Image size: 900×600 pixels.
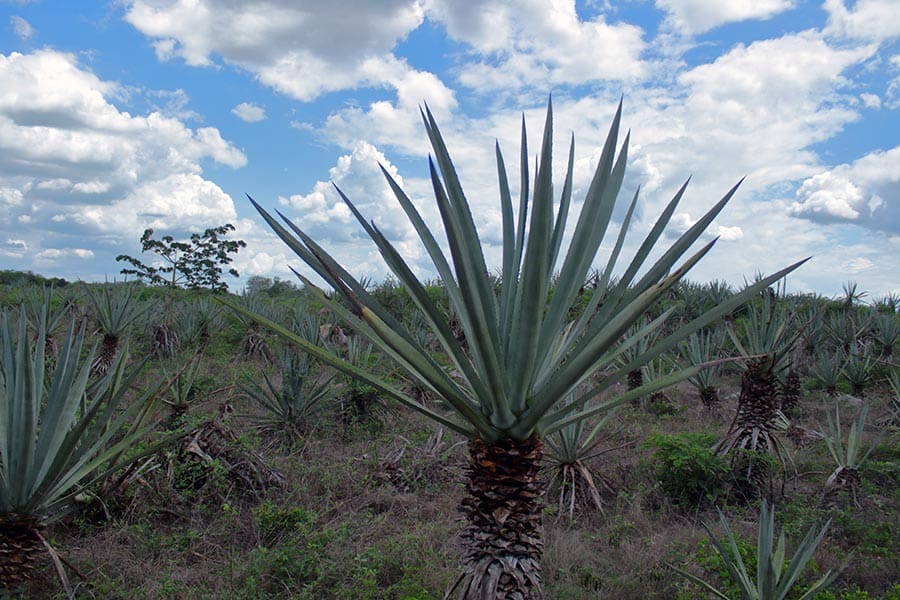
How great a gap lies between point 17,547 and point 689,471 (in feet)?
17.6

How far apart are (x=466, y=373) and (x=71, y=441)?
220 cm

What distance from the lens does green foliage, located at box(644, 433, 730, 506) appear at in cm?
573

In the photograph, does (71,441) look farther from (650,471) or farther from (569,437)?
(650,471)

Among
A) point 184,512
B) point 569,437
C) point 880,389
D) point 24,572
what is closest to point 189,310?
point 184,512

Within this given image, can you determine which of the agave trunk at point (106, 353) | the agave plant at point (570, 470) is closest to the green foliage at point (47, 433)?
the agave plant at point (570, 470)

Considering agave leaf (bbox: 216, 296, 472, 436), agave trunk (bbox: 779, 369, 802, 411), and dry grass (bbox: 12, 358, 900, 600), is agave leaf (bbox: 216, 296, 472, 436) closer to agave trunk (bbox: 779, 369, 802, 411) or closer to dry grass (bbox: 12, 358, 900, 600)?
dry grass (bbox: 12, 358, 900, 600)

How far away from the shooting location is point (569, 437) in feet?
19.7

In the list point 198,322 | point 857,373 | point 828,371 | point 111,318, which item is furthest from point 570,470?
point 198,322

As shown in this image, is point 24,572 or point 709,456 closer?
point 24,572

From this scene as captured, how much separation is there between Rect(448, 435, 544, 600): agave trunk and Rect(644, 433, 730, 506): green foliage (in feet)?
13.7

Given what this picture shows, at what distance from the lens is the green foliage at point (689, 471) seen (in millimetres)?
5734

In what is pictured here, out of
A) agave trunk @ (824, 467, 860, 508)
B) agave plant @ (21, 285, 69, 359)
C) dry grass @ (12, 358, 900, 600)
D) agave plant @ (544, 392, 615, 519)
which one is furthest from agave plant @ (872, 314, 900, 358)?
agave plant @ (21, 285, 69, 359)

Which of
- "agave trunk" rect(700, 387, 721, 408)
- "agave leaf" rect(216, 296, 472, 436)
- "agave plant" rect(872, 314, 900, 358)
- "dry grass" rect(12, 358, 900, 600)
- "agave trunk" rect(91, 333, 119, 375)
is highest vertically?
"agave plant" rect(872, 314, 900, 358)

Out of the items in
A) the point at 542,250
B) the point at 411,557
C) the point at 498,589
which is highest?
the point at 542,250
